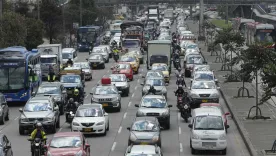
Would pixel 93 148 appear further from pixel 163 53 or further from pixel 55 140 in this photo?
pixel 163 53

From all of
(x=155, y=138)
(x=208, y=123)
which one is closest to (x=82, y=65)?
(x=208, y=123)

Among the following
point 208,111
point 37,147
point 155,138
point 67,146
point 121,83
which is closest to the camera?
point 67,146

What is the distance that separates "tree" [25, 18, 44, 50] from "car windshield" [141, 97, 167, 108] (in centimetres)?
4510

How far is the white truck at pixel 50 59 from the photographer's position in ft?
212

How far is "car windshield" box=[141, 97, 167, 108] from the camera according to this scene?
1491 inches

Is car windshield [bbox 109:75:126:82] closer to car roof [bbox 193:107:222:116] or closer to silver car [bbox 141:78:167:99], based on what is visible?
silver car [bbox 141:78:167:99]

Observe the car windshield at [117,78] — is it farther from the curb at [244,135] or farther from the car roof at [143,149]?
the car roof at [143,149]

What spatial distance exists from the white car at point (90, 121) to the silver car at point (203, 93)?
10.0m

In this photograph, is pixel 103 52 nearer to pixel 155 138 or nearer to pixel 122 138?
pixel 122 138

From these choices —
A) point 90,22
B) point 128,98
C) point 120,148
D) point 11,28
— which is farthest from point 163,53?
point 90,22

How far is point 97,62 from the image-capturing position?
242 feet

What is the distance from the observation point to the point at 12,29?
226ft

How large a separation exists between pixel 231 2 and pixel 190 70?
9582 centimetres

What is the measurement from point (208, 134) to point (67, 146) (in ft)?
19.5
